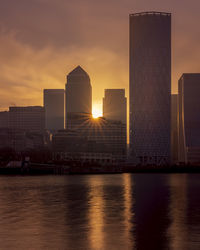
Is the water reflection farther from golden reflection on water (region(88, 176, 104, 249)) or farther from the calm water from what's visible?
golden reflection on water (region(88, 176, 104, 249))

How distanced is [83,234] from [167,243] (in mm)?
8834

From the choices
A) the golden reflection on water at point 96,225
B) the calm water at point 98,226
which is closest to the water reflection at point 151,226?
the calm water at point 98,226

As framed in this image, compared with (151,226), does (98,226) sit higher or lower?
higher

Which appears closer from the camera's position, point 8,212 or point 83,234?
point 83,234

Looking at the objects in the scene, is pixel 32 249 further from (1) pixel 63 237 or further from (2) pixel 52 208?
(2) pixel 52 208

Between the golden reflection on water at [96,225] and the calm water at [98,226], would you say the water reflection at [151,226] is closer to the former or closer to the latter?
the calm water at [98,226]

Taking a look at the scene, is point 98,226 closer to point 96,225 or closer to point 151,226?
point 96,225

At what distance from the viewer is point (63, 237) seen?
135ft

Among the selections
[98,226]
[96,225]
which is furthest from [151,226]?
[96,225]

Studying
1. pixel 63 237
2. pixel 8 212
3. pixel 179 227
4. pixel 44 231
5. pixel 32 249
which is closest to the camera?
pixel 32 249

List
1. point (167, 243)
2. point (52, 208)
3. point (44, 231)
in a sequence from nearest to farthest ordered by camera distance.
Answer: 1. point (167, 243)
2. point (44, 231)
3. point (52, 208)

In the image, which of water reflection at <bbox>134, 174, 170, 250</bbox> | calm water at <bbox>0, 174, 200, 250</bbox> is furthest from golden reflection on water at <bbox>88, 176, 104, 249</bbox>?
water reflection at <bbox>134, 174, 170, 250</bbox>

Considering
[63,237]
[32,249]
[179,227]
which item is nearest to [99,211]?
[179,227]

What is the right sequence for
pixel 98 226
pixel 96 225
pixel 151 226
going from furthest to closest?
pixel 96 225
pixel 151 226
pixel 98 226
